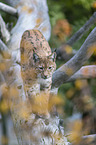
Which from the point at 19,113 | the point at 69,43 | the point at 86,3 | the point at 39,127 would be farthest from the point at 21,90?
the point at 86,3

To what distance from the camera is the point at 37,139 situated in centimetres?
354

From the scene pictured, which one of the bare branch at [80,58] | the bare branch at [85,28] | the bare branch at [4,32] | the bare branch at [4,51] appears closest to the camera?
the bare branch at [80,58]

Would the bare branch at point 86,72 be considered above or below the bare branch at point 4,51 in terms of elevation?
below

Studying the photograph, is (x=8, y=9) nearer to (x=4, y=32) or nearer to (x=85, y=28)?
(x=4, y=32)

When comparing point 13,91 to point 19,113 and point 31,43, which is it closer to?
point 19,113

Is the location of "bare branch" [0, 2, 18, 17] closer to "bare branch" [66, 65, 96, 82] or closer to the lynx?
the lynx

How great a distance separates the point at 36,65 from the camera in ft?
15.0

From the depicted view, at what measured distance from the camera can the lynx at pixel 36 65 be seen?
14.4ft

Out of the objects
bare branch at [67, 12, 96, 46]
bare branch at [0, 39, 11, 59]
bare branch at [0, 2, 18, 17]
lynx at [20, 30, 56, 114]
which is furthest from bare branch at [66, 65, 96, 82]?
bare branch at [0, 2, 18, 17]

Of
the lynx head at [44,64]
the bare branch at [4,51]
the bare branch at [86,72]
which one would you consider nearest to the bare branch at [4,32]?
the bare branch at [4,51]

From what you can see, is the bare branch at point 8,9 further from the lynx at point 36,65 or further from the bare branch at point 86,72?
the bare branch at point 86,72

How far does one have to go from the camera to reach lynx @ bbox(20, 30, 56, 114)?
14.4 feet

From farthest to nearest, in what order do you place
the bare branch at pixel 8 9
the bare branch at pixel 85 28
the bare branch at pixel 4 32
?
the bare branch at pixel 8 9
the bare branch at pixel 4 32
the bare branch at pixel 85 28

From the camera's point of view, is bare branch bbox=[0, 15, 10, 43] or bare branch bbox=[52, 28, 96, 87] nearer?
bare branch bbox=[52, 28, 96, 87]
